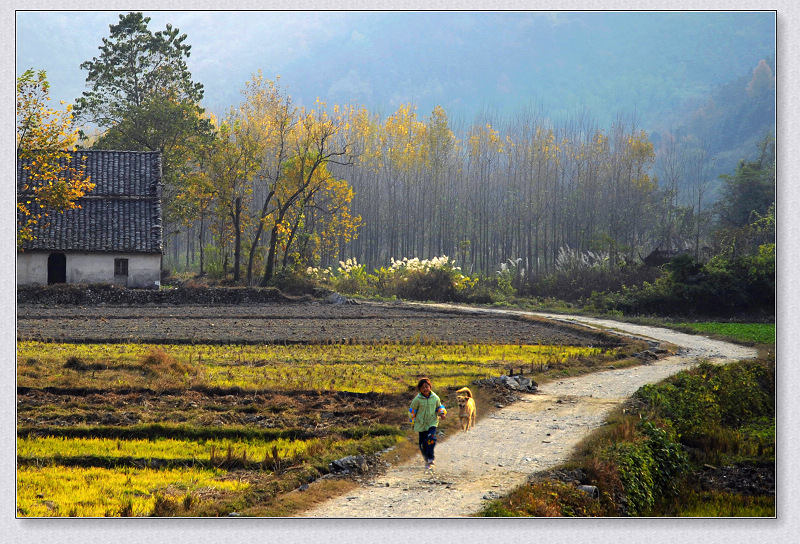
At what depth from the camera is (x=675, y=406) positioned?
28.7 ft

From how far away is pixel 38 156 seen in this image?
13297 millimetres

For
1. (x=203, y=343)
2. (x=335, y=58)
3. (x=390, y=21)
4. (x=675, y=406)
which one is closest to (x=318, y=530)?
(x=675, y=406)

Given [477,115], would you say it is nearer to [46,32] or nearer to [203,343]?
[203,343]

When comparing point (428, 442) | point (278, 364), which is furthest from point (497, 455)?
point (278, 364)

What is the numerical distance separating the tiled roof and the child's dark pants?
1216 cm

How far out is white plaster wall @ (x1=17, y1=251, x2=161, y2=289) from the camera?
58.3 feet

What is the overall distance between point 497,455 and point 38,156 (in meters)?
10.6

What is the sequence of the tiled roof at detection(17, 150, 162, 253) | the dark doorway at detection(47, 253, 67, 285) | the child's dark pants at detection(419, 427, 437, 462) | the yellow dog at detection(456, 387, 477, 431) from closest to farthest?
the child's dark pants at detection(419, 427, 437, 462)
the yellow dog at detection(456, 387, 477, 431)
the tiled roof at detection(17, 150, 162, 253)
the dark doorway at detection(47, 253, 67, 285)

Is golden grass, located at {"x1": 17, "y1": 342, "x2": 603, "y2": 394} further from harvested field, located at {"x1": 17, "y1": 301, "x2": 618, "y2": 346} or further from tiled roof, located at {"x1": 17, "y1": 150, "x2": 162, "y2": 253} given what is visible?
tiled roof, located at {"x1": 17, "y1": 150, "x2": 162, "y2": 253}

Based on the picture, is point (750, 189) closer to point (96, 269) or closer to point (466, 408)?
point (466, 408)

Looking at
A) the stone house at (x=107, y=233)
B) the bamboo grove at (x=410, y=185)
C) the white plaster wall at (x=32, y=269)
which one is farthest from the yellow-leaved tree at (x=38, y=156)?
the bamboo grove at (x=410, y=185)

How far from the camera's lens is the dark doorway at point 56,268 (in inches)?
730

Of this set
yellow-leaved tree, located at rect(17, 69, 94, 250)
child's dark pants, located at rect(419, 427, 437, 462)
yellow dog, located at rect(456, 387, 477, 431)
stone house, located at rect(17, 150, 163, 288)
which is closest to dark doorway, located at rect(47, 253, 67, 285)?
stone house, located at rect(17, 150, 163, 288)

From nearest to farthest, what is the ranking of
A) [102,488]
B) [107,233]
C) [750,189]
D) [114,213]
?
[102,488] → [750,189] → [107,233] → [114,213]
